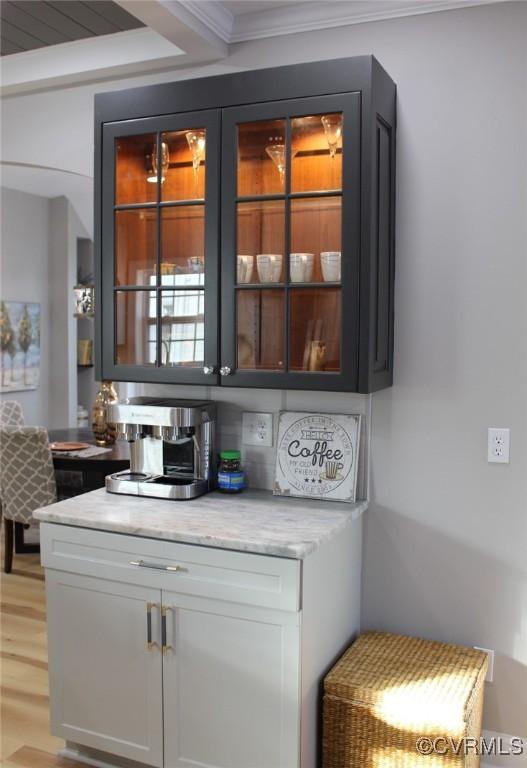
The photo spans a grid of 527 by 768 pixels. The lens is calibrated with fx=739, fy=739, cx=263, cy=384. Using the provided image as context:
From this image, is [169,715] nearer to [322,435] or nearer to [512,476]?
[322,435]

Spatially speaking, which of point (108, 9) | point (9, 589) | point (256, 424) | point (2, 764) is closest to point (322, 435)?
point (256, 424)

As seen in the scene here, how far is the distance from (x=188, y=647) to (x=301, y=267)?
1261mm

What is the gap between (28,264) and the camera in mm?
7004

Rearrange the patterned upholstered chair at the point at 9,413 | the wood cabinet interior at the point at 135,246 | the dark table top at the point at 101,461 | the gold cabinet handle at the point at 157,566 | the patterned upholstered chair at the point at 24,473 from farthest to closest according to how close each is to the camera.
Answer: the patterned upholstered chair at the point at 9,413 → the patterned upholstered chair at the point at 24,473 → the dark table top at the point at 101,461 → the wood cabinet interior at the point at 135,246 → the gold cabinet handle at the point at 157,566

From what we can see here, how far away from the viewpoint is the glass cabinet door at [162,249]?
99.8 inches

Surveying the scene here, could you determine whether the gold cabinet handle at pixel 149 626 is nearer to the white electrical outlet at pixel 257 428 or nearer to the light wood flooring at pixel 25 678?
the light wood flooring at pixel 25 678

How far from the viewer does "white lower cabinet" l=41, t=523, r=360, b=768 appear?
216 centimetres

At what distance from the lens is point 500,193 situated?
8.02 feet

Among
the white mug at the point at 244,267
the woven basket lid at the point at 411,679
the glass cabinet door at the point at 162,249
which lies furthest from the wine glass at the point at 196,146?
the woven basket lid at the point at 411,679

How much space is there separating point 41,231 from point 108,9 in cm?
462

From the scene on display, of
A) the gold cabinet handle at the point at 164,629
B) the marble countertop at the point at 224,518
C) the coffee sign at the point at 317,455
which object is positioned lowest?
the gold cabinet handle at the point at 164,629

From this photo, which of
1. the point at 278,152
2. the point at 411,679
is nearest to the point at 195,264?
the point at 278,152

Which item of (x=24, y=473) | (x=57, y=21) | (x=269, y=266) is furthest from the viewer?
(x=24, y=473)

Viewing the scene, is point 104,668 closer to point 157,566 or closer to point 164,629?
point 164,629
